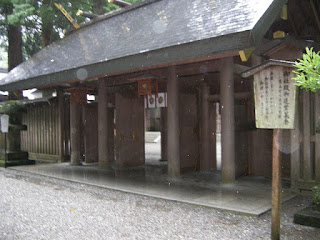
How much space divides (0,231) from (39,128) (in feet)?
30.6

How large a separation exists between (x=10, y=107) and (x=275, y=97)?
424 inches

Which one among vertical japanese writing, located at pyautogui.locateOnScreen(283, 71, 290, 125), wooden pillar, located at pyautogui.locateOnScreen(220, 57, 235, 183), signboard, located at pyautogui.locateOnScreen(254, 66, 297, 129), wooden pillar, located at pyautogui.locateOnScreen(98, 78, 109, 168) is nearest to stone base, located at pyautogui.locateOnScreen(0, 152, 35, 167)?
wooden pillar, located at pyautogui.locateOnScreen(98, 78, 109, 168)

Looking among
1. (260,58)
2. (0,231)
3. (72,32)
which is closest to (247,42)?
(260,58)

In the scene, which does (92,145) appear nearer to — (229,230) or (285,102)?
(229,230)

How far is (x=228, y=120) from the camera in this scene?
7.39 meters

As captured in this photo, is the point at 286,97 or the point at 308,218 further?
the point at 308,218

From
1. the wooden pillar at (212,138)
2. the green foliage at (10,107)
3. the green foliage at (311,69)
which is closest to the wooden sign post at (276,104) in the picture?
the green foliage at (311,69)

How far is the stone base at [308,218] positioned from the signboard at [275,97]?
1.69 metres

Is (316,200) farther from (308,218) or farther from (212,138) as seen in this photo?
(212,138)

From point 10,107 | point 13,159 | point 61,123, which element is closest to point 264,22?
point 61,123

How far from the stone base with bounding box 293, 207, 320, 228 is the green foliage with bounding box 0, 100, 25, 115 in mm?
10906

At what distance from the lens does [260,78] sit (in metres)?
4.42

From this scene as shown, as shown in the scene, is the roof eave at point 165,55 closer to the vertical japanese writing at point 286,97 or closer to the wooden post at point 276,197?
the vertical japanese writing at point 286,97

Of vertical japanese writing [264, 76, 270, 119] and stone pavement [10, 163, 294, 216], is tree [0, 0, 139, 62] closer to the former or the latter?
stone pavement [10, 163, 294, 216]
